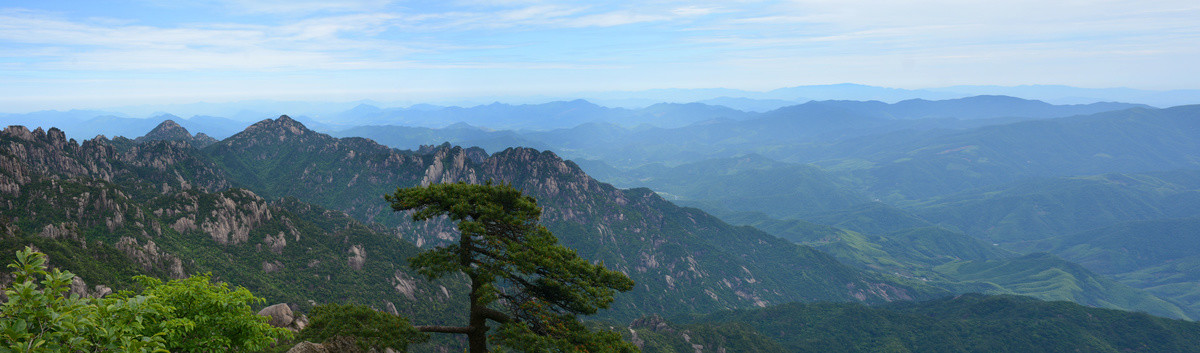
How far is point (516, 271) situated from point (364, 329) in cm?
969

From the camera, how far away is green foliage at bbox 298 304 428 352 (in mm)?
30953

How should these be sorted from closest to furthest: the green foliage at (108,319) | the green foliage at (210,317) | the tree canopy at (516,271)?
the green foliage at (108,319), the green foliage at (210,317), the tree canopy at (516,271)

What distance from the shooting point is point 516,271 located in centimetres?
3284

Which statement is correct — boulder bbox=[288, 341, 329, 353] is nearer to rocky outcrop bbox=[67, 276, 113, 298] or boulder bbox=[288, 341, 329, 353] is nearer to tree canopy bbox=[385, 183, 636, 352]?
tree canopy bbox=[385, 183, 636, 352]

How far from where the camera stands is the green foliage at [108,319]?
11.6 m

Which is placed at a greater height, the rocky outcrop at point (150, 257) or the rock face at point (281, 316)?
the rock face at point (281, 316)

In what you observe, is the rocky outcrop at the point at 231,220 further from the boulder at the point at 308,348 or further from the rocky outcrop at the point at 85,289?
the boulder at the point at 308,348

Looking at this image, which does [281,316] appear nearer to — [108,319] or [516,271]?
[516,271]

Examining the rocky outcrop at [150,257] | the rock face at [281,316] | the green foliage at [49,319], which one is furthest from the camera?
the rocky outcrop at [150,257]

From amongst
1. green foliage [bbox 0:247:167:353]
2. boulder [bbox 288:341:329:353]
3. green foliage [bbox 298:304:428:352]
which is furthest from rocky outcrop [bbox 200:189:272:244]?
green foliage [bbox 0:247:167:353]

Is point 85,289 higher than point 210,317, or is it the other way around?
point 210,317

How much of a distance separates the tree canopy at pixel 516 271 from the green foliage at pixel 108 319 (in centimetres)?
1201

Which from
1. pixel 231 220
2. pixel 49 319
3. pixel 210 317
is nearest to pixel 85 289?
pixel 231 220

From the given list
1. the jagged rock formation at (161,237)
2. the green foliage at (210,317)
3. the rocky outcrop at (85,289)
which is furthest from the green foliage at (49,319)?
the jagged rock formation at (161,237)
